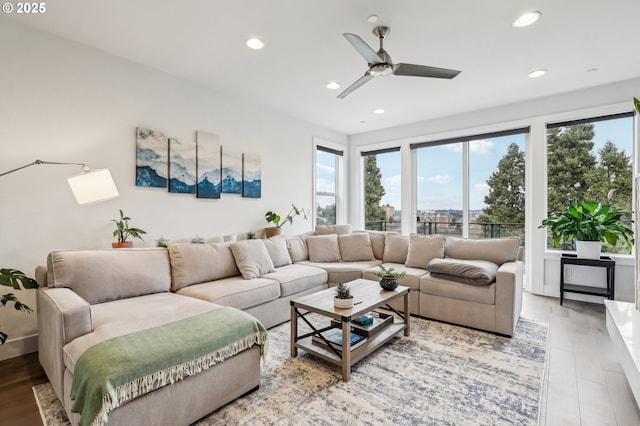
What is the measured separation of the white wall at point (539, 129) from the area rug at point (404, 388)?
197 centimetres

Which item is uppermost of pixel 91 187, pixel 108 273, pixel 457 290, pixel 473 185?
pixel 473 185

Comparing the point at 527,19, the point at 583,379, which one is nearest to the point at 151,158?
the point at 527,19

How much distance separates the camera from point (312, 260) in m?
4.35

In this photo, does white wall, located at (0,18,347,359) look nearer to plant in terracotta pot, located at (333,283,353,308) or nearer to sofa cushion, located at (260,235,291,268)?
sofa cushion, located at (260,235,291,268)

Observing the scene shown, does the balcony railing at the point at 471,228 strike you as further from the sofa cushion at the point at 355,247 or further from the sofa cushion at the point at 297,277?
the sofa cushion at the point at 297,277

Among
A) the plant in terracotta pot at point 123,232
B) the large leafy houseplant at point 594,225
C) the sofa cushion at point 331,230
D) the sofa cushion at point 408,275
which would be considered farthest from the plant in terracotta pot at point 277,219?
the large leafy houseplant at point 594,225

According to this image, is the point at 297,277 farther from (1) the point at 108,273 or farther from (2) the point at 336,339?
(1) the point at 108,273

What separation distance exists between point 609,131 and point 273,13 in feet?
14.6

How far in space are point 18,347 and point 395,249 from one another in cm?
403

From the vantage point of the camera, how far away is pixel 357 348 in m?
2.34

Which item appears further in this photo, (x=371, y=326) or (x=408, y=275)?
(x=408, y=275)

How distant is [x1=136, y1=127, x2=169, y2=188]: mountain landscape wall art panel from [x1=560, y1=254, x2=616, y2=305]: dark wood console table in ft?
16.2

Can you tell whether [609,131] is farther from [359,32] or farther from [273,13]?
[273,13]

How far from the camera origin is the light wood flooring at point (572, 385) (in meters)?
1.77
